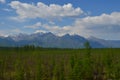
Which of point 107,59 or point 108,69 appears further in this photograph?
point 107,59

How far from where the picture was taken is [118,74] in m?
48.4

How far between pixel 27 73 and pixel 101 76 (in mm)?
15022

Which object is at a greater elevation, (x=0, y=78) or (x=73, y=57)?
(x=73, y=57)

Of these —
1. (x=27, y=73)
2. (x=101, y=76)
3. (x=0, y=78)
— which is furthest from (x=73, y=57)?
(x=0, y=78)

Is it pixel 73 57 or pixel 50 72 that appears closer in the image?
pixel 73 57

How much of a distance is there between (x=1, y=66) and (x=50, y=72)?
637 inches

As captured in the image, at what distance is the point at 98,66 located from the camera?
6500cm

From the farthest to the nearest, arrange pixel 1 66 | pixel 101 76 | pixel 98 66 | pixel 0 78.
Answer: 1. pixel 1 66
2. pixel 98 66
3. pixel 0 78
4. pixel 101 76

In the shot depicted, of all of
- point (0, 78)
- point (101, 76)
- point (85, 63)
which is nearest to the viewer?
point (85, 63)

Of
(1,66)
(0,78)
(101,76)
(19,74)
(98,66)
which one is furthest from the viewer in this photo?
(1,66)

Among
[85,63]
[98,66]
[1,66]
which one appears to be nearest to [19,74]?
[85,63]

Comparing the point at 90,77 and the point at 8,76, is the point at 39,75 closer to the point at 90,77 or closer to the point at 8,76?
the point at 90,77

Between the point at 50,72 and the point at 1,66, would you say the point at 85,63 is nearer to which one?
the point at 50,72

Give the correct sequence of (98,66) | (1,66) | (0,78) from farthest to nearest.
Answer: (1,66) → (98,66) → (0,78)
